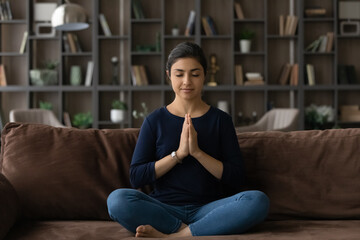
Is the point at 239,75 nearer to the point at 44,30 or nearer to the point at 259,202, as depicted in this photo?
the point at 44,30

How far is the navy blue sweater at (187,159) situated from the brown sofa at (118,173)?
143 mm

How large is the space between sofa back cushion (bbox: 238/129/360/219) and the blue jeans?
0.90ft

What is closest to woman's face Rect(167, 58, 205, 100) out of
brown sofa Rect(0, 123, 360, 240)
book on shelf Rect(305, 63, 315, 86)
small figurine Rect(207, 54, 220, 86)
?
brown sofa Rect(0, 123, 360, 240)

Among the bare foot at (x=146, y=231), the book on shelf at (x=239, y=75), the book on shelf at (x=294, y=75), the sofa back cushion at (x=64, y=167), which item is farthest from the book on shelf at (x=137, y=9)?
the bare foot at (x=146, y=231)

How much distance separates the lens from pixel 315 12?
20.3 feet

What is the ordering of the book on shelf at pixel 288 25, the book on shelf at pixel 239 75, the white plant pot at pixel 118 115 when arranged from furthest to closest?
the book on shelf at pixel 239 75, the book on shelf at pixel 288 25, the white plant pot at pixel 118 115

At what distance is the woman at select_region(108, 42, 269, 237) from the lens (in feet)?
5.22

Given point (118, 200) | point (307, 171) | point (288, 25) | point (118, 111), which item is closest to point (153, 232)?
point (118, 200)

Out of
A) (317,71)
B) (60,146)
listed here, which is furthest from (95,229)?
(317,71)

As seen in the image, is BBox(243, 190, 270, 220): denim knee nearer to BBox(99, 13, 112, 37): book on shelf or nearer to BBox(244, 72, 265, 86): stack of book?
BBox(244, 72, 265, 86): stack of book

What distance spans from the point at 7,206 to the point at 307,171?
1.14 m

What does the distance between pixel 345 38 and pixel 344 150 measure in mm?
4931

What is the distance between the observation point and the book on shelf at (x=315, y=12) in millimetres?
6176

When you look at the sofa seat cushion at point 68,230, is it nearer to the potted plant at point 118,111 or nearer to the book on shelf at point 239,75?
the potted plant at point 118,111
